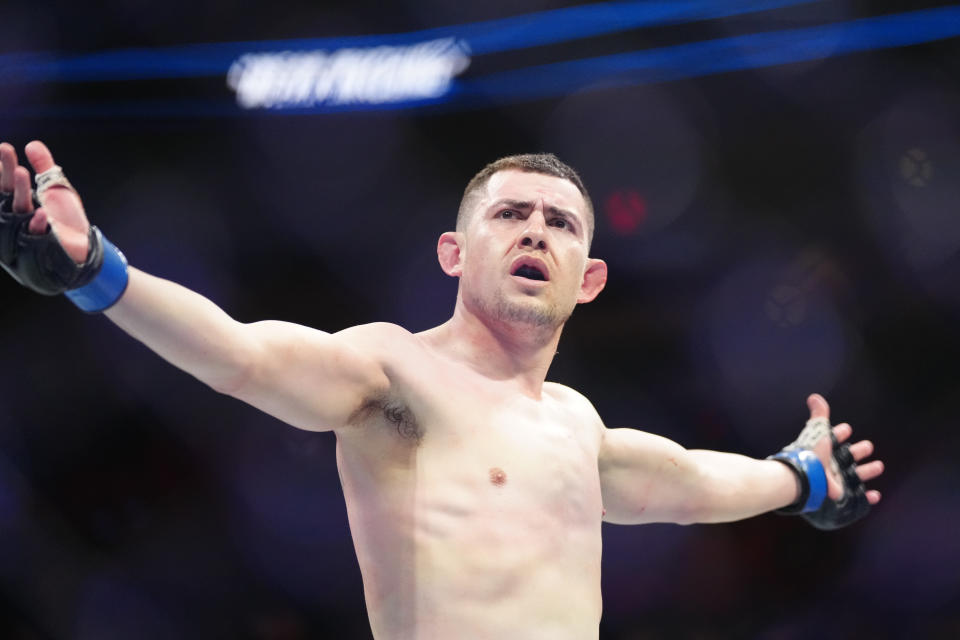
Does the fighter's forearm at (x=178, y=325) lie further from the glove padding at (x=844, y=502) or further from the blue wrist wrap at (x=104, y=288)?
the glove padding at (x=844, y=502)

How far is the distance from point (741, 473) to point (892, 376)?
211cm

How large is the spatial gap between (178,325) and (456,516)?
643 millimetres

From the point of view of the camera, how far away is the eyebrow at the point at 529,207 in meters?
2.09

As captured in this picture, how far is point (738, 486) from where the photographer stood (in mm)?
2424

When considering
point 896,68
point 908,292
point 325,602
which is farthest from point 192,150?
point 908,292

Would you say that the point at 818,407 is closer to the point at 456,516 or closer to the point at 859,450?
the point at 859,450

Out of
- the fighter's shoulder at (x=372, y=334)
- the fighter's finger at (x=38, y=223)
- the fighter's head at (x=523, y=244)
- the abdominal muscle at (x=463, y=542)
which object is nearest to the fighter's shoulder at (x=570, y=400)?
the fighter's head at (x=523, y=244)

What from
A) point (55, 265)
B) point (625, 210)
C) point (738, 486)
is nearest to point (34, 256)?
point (55, 265)

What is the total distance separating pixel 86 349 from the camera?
13.1 feet

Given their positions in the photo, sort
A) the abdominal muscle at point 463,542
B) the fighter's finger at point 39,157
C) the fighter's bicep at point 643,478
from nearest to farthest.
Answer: the fighter's finger at point 39,157 < the abdominal muscle at point 463,542 < the fighter's bicep at point 643,478

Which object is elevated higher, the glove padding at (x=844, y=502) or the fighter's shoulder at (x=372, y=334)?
the glove padding at (x=844, y=502)

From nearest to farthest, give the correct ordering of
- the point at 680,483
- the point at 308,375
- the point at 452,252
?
the point at 308,375, the point at 452,252, the point at 680,483

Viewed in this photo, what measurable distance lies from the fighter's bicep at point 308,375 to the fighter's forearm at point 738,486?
101 centimetres

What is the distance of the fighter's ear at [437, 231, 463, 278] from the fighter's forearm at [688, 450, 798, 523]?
2.53ft
